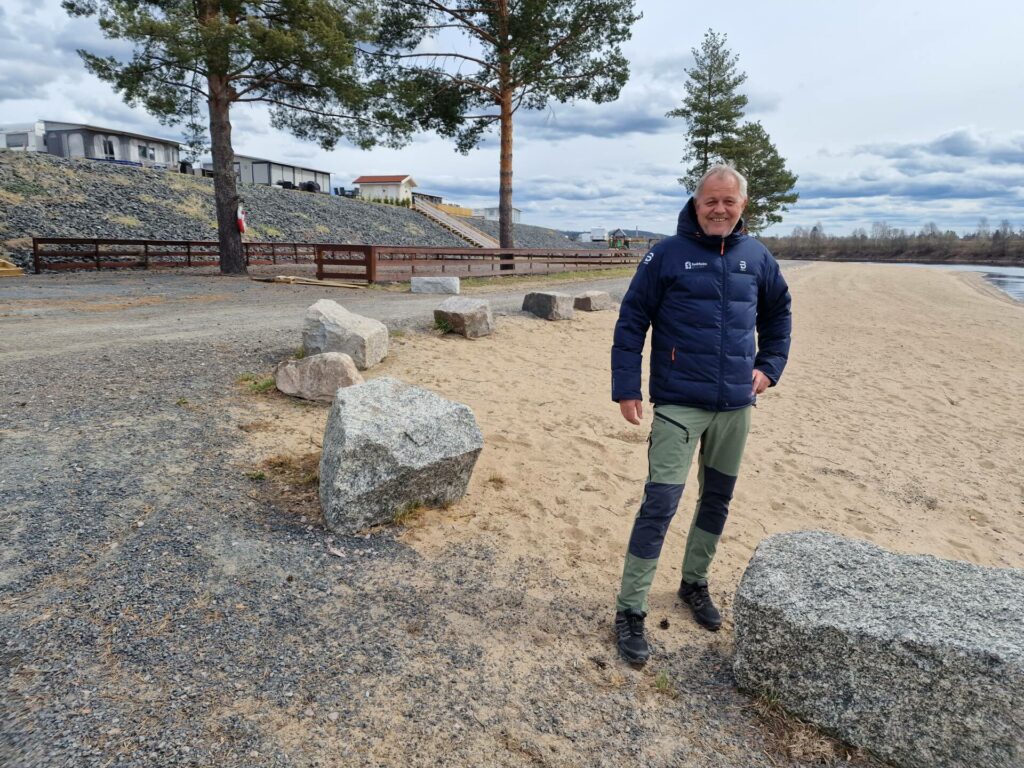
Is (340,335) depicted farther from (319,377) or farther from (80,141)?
(80,141)

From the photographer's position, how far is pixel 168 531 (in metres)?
3.37

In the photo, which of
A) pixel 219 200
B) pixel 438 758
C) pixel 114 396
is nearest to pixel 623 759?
pixel 438 758

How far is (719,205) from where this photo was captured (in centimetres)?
263

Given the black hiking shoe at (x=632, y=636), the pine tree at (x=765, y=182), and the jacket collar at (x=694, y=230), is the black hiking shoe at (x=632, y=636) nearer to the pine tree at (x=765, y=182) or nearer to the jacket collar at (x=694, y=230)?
the jacket collar at (x=694, y=230)

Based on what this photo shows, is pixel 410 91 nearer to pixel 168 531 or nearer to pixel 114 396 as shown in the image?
pixel 114 396

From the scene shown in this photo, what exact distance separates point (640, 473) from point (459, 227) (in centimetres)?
3733

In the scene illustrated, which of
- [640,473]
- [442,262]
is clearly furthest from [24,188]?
[640,473]

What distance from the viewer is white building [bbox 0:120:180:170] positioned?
3397 cm

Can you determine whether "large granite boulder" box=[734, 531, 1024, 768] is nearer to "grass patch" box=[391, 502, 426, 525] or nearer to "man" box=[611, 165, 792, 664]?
"man" box=[611, 165, 792, 664]

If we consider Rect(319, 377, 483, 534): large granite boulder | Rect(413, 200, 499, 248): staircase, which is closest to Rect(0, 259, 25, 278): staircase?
Rect(319, 377, 483, 534): large granite boulder

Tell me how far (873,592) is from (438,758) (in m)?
1.81

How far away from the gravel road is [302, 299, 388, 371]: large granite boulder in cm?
209

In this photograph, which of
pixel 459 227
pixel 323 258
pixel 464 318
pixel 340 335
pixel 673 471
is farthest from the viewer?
pixel 459 227

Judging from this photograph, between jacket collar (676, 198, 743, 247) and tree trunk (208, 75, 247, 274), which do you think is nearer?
jacket collar (676, 198, 743, 247)
